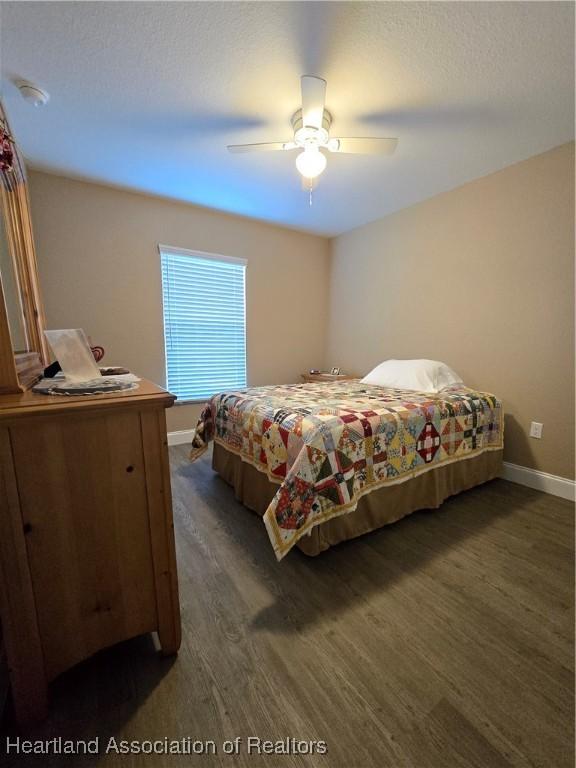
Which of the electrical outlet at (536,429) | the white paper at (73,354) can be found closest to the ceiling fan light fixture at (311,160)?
the white paper at (73,354)

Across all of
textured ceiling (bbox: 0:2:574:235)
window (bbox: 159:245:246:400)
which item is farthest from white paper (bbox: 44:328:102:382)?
window (bbox: 159:245:246:400)

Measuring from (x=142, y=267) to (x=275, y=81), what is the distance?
198 centimetres

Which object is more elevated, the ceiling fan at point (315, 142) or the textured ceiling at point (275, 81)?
the textured ceiling at point (275, 81)

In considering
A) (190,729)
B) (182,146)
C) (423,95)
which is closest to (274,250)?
(182,146)

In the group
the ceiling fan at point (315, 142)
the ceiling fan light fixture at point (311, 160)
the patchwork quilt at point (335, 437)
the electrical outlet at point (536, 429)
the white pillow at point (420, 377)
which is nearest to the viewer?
the patchwork quilt at point (335, 437)

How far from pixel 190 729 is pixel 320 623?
0.54 metres

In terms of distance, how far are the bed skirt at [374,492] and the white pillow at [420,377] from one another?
63cm

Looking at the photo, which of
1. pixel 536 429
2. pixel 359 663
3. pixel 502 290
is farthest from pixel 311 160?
pixel 536 429

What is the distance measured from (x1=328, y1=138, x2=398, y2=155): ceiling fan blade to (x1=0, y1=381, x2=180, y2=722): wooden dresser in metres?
1.82

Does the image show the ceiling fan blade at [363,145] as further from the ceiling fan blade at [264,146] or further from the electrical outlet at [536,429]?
the electrical outlet at [536,429]

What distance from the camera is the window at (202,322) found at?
317 centimetres

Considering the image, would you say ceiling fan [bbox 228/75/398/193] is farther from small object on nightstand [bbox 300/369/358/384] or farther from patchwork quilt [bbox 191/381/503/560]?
small object on nightstand [bbox 300/369/358/384]

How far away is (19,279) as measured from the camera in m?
1.69

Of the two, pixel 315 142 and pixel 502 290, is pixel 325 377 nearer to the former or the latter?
pixel 502 290
